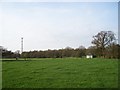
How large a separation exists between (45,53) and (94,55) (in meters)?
29.9

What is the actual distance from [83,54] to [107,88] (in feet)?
319

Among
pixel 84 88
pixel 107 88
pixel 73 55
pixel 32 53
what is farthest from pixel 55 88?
pixel 32 53

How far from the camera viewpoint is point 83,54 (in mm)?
109438

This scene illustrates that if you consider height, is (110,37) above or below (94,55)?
above

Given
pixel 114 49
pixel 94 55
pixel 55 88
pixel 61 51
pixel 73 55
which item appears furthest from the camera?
pixel 61 51

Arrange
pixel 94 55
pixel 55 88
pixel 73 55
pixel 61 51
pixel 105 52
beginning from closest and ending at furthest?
pixel 55 88
pixel 105 52
pixel 94 55
pixel 73 55
pixel 61 51

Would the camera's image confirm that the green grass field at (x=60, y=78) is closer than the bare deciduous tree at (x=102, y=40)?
Yes

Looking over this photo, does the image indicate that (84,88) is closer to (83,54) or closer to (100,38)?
(100,38)

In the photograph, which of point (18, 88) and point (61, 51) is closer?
point (18, 88)

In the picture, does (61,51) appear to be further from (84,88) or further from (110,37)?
(84,88)

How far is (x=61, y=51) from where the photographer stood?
116m

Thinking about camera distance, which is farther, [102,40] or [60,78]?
[102,40]

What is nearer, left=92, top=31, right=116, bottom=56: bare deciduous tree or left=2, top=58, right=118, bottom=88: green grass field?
left=2, top=58, right=118, bottom=88: green grass field

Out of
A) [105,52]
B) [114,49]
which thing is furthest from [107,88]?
[105,52]
